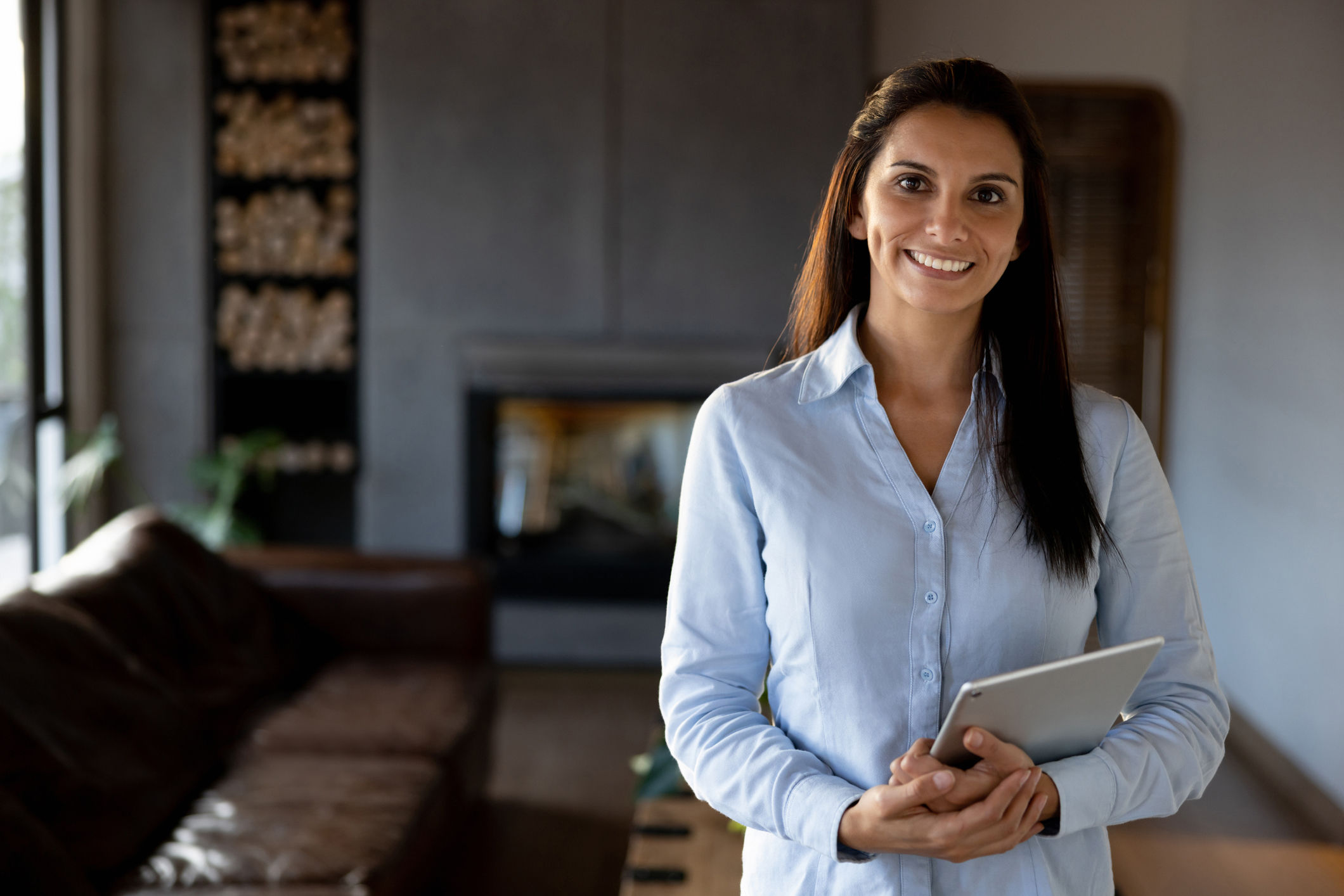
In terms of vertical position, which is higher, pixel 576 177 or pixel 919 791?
pixel 576 177

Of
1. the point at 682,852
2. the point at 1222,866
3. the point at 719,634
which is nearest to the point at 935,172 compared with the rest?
the point at 719,634

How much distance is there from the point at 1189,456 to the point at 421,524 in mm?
2789

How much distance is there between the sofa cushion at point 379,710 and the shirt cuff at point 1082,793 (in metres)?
1.75

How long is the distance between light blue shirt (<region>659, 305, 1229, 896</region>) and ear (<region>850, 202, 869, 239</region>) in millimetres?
155

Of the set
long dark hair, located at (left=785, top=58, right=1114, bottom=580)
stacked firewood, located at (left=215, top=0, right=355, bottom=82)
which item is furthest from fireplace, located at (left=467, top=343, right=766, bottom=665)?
long dark hair, located at (left=785, top=58, right=1114, bottom=580)

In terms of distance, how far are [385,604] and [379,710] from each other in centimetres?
49

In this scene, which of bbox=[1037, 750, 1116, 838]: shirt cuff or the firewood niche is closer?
bbox=[1037, 750, 1116, 838]: shirt cuff

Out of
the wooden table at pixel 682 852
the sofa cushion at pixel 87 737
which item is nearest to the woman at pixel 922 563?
the wooden table at pixel 682 852

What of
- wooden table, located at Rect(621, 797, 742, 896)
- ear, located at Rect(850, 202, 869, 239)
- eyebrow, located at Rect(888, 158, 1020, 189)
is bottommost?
wooden table, located at Rect(621, 797, 742, 896)

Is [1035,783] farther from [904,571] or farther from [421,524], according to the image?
[421,524]

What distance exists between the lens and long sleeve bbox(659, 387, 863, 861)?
1093 millimetres

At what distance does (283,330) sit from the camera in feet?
14.0

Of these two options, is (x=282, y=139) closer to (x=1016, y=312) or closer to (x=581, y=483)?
(x=581, y=483)

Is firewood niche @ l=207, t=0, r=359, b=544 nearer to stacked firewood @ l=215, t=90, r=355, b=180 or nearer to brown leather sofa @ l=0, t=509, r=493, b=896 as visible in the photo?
stacked firewood @ l=215, t=90, r=355, b=180
